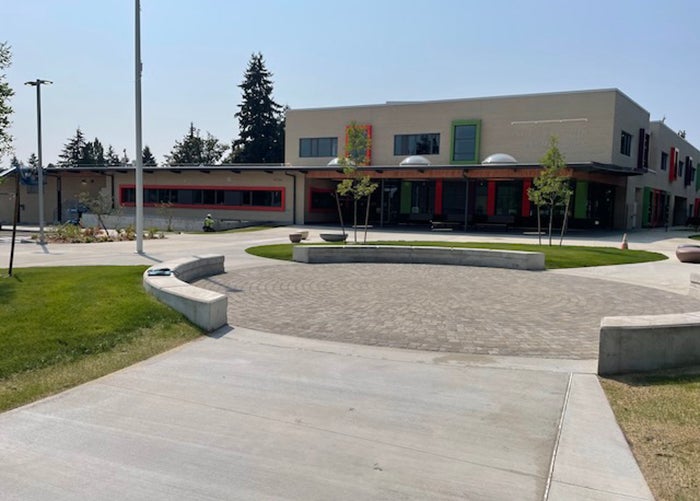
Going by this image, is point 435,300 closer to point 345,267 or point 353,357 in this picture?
point 353,357

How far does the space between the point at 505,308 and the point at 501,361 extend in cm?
349

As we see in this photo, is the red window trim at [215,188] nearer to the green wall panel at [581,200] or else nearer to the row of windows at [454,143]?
the row of windows at [454,143]

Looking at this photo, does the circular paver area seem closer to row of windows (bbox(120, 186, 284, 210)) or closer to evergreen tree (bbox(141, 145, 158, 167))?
row of windows (bbox(120, 186, 284, 210))

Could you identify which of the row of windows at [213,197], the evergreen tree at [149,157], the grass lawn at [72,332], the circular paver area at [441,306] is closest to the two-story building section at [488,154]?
the row of windows at [213,197]

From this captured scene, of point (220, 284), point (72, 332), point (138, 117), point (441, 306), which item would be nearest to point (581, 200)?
point (138, 117)

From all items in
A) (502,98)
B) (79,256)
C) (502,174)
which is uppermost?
(502,98)

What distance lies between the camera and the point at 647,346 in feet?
20.8

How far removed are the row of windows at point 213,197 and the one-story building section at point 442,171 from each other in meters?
0.08

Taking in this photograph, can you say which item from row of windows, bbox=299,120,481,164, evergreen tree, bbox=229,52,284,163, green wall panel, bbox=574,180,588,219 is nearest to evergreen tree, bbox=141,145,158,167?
evergreen tree, bbox=229,52,284,163

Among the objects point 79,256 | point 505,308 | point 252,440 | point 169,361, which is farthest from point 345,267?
point 252,440

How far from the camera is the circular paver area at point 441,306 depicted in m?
7.88

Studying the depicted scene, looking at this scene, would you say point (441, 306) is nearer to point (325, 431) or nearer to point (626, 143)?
point (325, 431)

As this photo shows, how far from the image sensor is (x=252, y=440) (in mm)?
4398

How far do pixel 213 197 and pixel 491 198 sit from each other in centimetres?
2103
